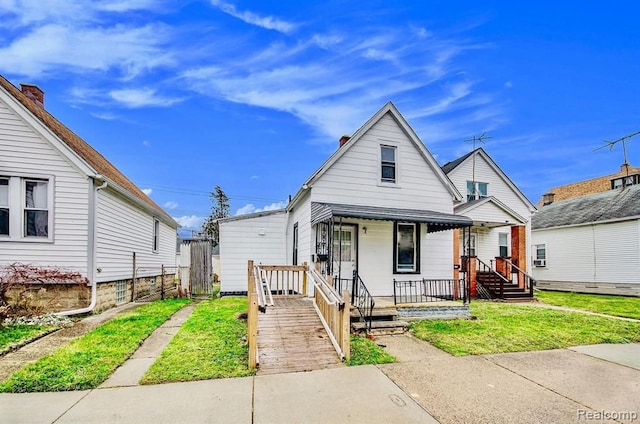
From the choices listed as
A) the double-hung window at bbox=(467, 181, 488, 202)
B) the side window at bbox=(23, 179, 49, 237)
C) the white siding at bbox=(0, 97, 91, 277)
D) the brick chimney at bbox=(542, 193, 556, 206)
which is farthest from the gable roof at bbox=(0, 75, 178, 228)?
the brick chimney at bbox=(542, 193, 556, 206)

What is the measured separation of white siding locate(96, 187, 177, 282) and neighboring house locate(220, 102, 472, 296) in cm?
616

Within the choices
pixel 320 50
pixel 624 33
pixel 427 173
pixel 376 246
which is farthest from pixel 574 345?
pixel 624 33

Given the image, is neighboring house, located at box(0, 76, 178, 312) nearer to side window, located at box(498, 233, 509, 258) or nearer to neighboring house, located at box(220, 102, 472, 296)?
neighboring house, located at box(220, 102, 472, 296)

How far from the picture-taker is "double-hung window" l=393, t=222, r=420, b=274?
1179cm

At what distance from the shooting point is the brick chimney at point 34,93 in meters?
12.7

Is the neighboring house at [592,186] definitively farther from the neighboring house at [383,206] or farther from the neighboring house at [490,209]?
the neighboring house at [383,206]

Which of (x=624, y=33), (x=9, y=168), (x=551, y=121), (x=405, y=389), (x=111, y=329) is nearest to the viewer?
(x=405, y=389)

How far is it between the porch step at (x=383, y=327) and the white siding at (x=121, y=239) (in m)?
7.70

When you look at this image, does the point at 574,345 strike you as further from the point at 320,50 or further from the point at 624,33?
the point at 624,33

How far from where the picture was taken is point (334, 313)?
660 centimetres

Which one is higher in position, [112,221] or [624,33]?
[624,33]

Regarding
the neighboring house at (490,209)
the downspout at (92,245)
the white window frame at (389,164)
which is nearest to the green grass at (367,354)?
the white window frame at (389,164)

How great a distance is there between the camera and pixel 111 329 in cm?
780

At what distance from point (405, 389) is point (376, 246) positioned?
6.94 m
